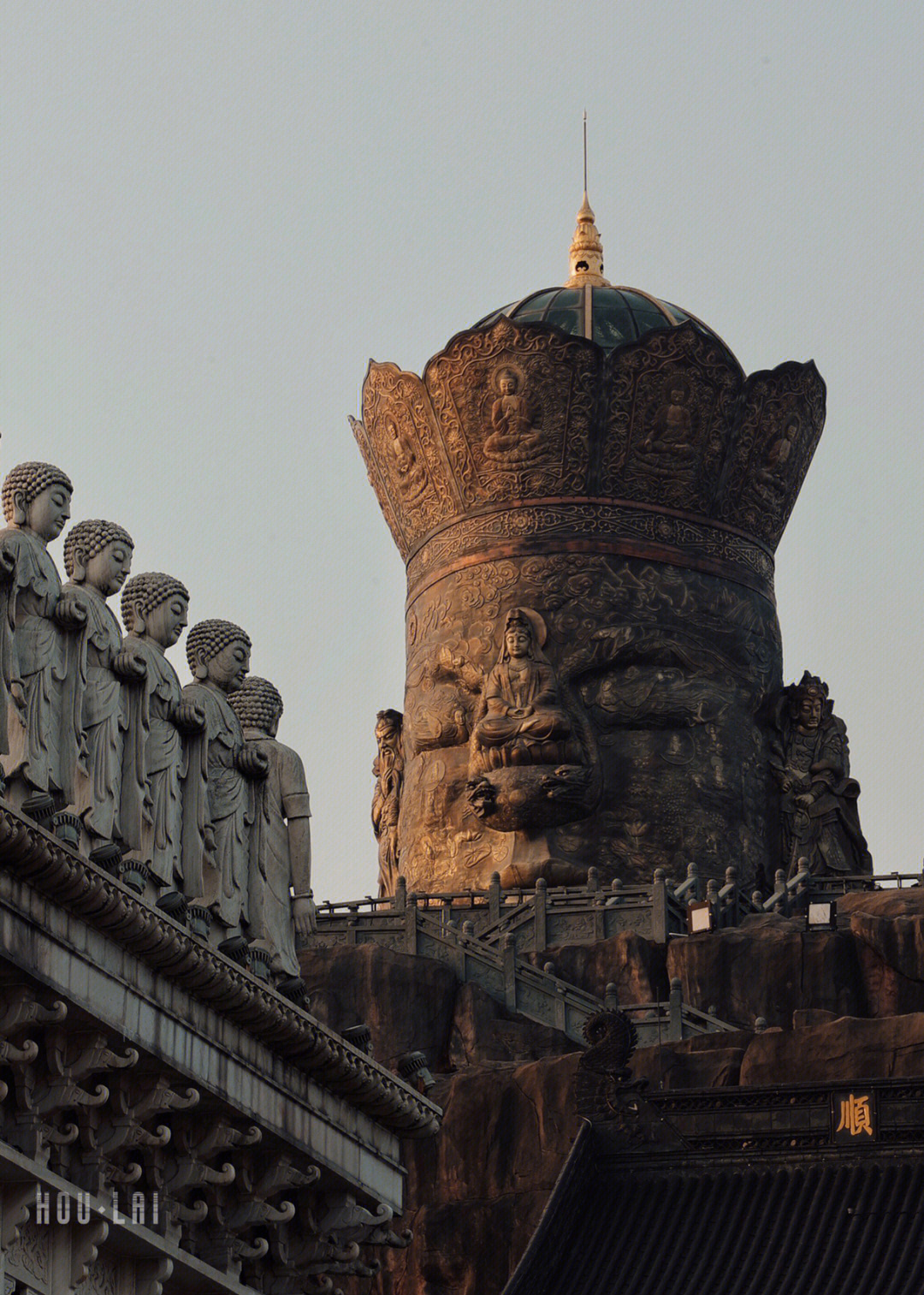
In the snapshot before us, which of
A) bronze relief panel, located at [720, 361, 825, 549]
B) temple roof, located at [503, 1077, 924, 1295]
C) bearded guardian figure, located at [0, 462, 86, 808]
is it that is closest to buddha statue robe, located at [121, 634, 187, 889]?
bearded guardian figure, located at [0, 462, 86, 808]

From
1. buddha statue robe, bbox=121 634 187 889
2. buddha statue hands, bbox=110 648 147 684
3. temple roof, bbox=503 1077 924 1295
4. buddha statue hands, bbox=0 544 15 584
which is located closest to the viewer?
buddha statue hands, bbox=0 544 15 584

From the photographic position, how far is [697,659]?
40.0 m

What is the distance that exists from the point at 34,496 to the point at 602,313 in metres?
26.9

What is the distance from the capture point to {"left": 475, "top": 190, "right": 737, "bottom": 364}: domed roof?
41500mm

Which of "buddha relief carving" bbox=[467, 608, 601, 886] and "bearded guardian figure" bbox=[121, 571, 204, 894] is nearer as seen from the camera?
"bearded guardian figure" bbox=[121, 571, 204, 894]

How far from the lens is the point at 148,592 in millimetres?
16875

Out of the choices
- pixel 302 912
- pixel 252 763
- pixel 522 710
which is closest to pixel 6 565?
pixel 252 763

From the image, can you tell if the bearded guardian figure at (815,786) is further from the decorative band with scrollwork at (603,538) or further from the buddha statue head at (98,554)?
the buddha statue head at (98,554)

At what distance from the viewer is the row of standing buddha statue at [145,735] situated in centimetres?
1551

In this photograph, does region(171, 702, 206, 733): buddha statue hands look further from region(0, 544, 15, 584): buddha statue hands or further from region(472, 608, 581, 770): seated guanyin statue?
region(472, 608, 581, 770): seated guanyin statue

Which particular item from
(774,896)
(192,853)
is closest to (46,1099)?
(192,853)

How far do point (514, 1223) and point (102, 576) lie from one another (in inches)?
589

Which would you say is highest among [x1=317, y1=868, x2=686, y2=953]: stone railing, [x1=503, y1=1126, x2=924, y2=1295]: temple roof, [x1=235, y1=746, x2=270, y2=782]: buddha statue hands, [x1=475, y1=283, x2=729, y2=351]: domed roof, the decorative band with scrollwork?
[x1=475, y1=283, x2=729, y2=351]: domed roof

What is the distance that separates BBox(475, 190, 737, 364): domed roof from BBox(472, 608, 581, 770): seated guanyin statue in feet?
13.9
